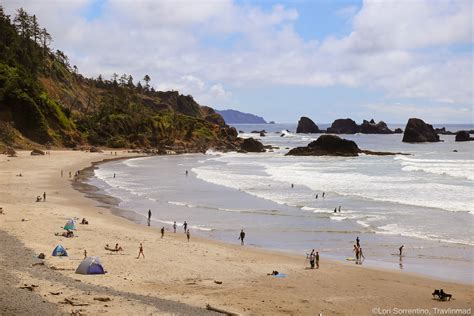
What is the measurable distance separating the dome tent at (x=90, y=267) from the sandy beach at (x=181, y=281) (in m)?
0.32

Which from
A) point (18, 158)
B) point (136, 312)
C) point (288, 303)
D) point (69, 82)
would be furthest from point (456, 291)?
point (69, 82)

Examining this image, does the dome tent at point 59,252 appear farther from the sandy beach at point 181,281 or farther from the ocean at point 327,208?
the ocean at point 327,208

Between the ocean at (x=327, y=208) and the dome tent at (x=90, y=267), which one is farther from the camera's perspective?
the ocean at (x=327, y=208)

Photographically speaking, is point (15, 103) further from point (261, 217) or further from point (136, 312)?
point (136, 312)

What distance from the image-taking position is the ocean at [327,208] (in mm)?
27312

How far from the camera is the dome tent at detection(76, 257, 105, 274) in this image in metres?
19.5

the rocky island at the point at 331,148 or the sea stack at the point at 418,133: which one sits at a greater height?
the sea stack at the point at 418,133

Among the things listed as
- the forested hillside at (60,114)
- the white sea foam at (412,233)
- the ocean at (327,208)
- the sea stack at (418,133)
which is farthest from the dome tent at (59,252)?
the sea stack at (418,133)

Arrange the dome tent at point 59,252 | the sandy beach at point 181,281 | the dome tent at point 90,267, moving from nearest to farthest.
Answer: the sandy beach at point 181,281 → the dome tent at point 90,267 → the dome tent at point 59,252

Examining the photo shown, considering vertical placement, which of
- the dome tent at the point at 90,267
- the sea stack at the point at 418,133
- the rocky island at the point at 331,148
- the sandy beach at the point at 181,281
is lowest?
the sandy beach at the point at 181,281

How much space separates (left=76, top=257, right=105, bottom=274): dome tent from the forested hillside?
66151 millimetres

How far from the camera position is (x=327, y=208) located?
39.5 m

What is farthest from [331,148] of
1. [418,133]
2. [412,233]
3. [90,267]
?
[90,267]

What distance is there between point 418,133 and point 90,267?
146549 mm
